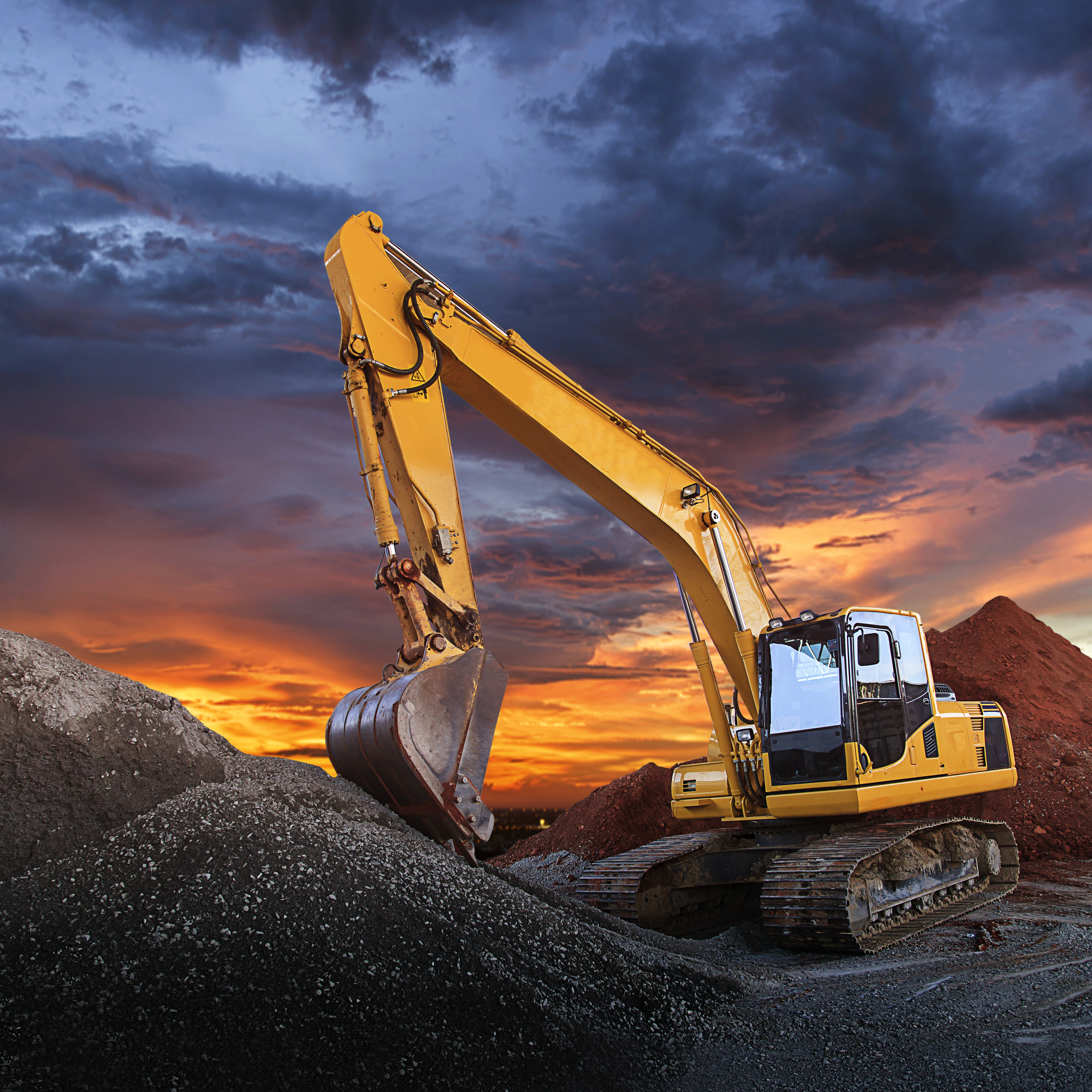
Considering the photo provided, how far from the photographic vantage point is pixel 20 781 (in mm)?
4480

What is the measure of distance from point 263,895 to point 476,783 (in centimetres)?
157

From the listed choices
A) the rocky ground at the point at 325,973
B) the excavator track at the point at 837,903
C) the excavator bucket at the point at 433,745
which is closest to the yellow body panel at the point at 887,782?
the excavator track at the point at 837,903

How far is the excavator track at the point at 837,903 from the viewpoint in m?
6.34

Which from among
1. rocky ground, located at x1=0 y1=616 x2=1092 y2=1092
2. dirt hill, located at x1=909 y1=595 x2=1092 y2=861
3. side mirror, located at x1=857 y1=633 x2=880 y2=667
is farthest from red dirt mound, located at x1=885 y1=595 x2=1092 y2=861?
rocky ground, located at x1=0 y1=616 x2=1092 y2=1092

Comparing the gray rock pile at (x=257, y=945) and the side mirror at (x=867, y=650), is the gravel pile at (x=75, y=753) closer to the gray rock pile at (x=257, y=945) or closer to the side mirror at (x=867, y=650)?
the gray rock pile at (x=257, y=945)

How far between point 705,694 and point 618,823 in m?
4.45

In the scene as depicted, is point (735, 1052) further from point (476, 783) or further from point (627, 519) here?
point (627, 519)

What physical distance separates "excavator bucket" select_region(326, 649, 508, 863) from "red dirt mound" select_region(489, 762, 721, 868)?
21.7ft

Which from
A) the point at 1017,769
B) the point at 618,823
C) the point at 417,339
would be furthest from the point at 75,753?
the point at 1017,769

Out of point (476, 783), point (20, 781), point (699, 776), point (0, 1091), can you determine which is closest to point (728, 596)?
point (699, 776)

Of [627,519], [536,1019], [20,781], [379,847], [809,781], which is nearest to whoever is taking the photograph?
[536,1019]

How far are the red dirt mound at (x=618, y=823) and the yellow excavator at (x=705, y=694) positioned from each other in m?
2.90

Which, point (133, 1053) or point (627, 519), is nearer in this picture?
point (133, 1053)

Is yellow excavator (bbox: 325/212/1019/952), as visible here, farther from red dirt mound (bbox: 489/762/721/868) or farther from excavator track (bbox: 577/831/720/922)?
red dirt mound (bbox: 489/762/721/868)
